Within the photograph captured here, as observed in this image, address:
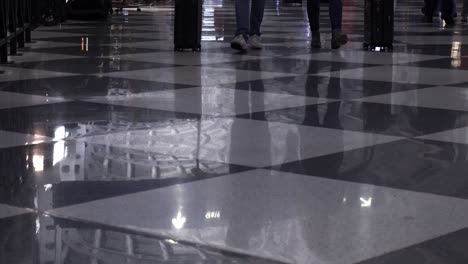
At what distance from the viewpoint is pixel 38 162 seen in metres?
2.55

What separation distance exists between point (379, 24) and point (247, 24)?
0.82 m

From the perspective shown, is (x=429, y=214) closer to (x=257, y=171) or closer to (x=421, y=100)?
(x=257, y=171)

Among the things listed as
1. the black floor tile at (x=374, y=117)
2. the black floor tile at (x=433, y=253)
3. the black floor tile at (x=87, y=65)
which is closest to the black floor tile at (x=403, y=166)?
the black floor tile at (x=374, y=117)

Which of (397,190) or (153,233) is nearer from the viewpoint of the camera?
(153,233)

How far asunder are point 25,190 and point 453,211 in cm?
92

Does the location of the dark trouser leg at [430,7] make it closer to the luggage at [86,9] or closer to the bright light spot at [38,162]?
the luggage at [86,9]

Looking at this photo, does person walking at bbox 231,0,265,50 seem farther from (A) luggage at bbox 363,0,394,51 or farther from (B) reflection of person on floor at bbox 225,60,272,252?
(B) reflection of person on floor at bbox 225,60,272,252

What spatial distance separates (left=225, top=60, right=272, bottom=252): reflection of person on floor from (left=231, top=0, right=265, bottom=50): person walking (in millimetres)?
2448

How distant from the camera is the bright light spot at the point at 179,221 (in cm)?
194

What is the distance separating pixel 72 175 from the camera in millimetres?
→ 2398

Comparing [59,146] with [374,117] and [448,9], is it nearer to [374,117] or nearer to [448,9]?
[374,117]

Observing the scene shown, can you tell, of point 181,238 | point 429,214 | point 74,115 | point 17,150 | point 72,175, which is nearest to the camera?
point 181,238

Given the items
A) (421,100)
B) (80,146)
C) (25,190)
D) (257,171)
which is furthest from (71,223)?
(421,100)

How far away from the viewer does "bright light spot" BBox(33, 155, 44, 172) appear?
2.48 meters
